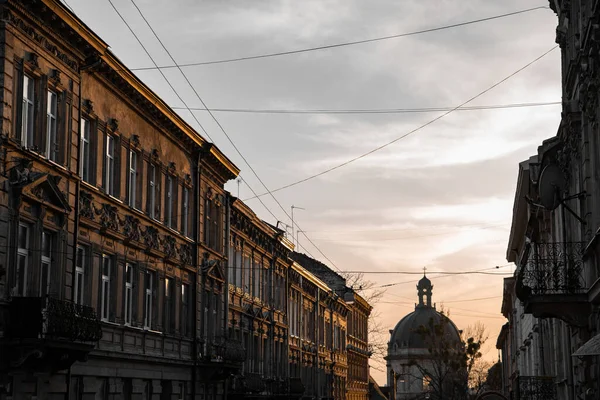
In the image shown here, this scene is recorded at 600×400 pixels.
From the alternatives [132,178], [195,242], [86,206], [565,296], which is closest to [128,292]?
[132,178]

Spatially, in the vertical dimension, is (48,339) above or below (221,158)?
below

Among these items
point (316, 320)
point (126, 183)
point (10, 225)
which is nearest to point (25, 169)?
point (10, 225)

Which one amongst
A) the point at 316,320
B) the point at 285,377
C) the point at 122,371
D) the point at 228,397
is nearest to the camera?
the point at 122,371

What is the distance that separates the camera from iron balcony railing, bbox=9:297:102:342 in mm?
21250

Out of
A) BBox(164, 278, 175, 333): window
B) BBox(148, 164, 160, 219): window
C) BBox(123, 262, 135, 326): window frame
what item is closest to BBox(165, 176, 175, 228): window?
BBox(148, 164, 160, 219): window

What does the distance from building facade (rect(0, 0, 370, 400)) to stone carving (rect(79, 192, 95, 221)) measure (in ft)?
0.09

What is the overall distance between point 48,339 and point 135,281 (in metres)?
9.02

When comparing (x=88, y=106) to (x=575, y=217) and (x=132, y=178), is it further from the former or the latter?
(x=575, y=217)

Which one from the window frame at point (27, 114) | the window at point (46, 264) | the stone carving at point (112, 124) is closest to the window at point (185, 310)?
the stone carving at point (112, 124)

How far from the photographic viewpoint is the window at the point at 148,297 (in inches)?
1230

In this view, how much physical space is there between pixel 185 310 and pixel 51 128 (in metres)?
12.9

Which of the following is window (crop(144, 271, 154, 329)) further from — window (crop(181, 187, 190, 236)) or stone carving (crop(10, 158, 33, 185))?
stone carving (crop(10, 158, 33, 185))

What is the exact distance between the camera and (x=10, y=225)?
70.7 feet

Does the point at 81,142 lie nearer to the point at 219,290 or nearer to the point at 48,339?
the point at 48,339
